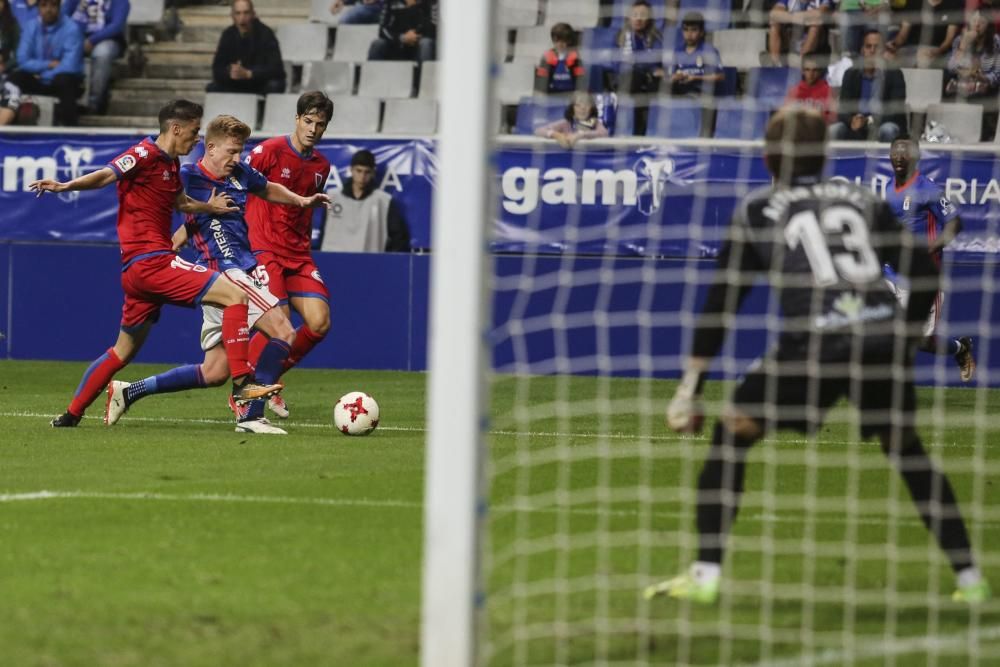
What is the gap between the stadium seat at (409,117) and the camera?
19.0 meters

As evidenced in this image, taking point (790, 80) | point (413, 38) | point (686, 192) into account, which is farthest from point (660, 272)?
point (413, 38)

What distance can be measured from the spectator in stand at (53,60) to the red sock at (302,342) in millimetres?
9007

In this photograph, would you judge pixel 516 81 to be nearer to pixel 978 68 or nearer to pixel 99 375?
pixel 978 68

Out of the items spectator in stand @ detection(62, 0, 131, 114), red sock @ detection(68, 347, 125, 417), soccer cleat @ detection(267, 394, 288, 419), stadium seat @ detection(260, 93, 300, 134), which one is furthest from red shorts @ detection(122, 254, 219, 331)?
spectator in stand @ detection(62, 0, 131, 114)

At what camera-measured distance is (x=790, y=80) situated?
15656mm

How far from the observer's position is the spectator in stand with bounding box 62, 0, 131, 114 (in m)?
20.9

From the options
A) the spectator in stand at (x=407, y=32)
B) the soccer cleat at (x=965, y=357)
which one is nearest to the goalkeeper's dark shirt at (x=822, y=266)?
the soccer cleat at (x=965, y=357)

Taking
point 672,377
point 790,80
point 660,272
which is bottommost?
point 672,377

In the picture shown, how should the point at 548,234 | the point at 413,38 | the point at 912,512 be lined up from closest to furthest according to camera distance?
the point at 912,512, the point at 548,234, the point at 413,38

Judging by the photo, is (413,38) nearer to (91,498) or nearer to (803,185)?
(91,498)

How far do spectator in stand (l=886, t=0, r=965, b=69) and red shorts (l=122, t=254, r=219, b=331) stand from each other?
7.70m

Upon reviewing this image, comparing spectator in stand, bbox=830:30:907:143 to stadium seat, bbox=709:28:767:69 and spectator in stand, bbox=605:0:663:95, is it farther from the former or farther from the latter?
spectator in stand, bbox=605:0:663:95

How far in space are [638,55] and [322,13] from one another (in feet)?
21.2

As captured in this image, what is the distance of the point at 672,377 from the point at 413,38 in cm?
522
